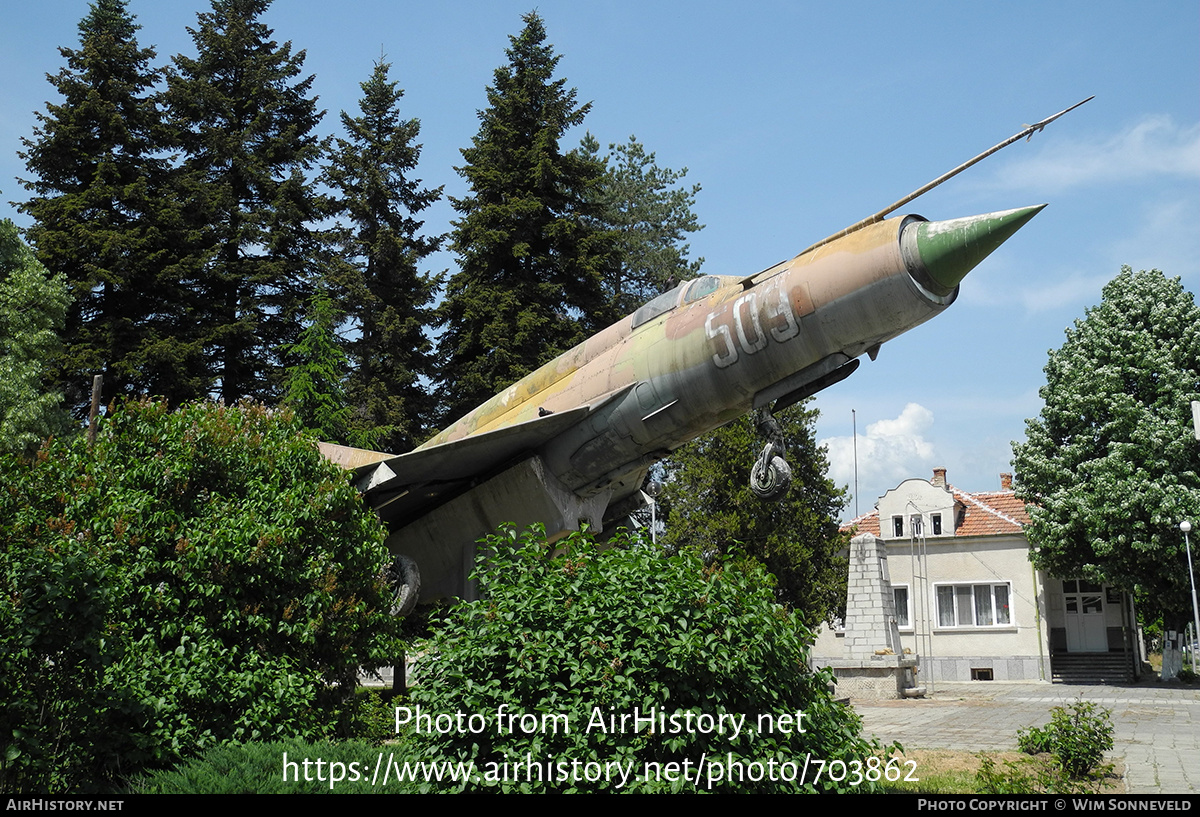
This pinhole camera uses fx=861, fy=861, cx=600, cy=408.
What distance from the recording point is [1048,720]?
1558cm

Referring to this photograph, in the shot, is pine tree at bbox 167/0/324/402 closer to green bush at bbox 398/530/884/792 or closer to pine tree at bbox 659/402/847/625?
pine tree at bbox 659/402/847/625

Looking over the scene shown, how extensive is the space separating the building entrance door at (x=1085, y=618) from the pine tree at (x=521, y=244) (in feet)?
65.3

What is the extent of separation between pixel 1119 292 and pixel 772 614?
91.5ft

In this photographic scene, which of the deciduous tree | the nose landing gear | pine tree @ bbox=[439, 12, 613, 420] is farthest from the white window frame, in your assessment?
the nose landing gear

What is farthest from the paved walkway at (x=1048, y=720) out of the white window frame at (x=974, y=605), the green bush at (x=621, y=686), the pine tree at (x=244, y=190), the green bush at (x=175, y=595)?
the pine tree at (x=244, y=190)

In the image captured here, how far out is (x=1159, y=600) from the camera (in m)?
25.9

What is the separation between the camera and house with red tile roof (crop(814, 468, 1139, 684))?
29.5 metres

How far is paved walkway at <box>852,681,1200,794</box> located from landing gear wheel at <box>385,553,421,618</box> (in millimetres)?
6835

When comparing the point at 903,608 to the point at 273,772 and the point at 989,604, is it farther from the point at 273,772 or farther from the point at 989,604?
the point at 273,772

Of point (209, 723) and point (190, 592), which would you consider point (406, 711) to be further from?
point (190, 592)

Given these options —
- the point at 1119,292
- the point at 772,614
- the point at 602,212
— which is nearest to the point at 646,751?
the point at 772,614

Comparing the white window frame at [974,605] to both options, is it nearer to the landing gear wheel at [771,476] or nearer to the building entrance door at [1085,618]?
the building entrance door at [1085,618]

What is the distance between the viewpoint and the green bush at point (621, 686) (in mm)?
5176
